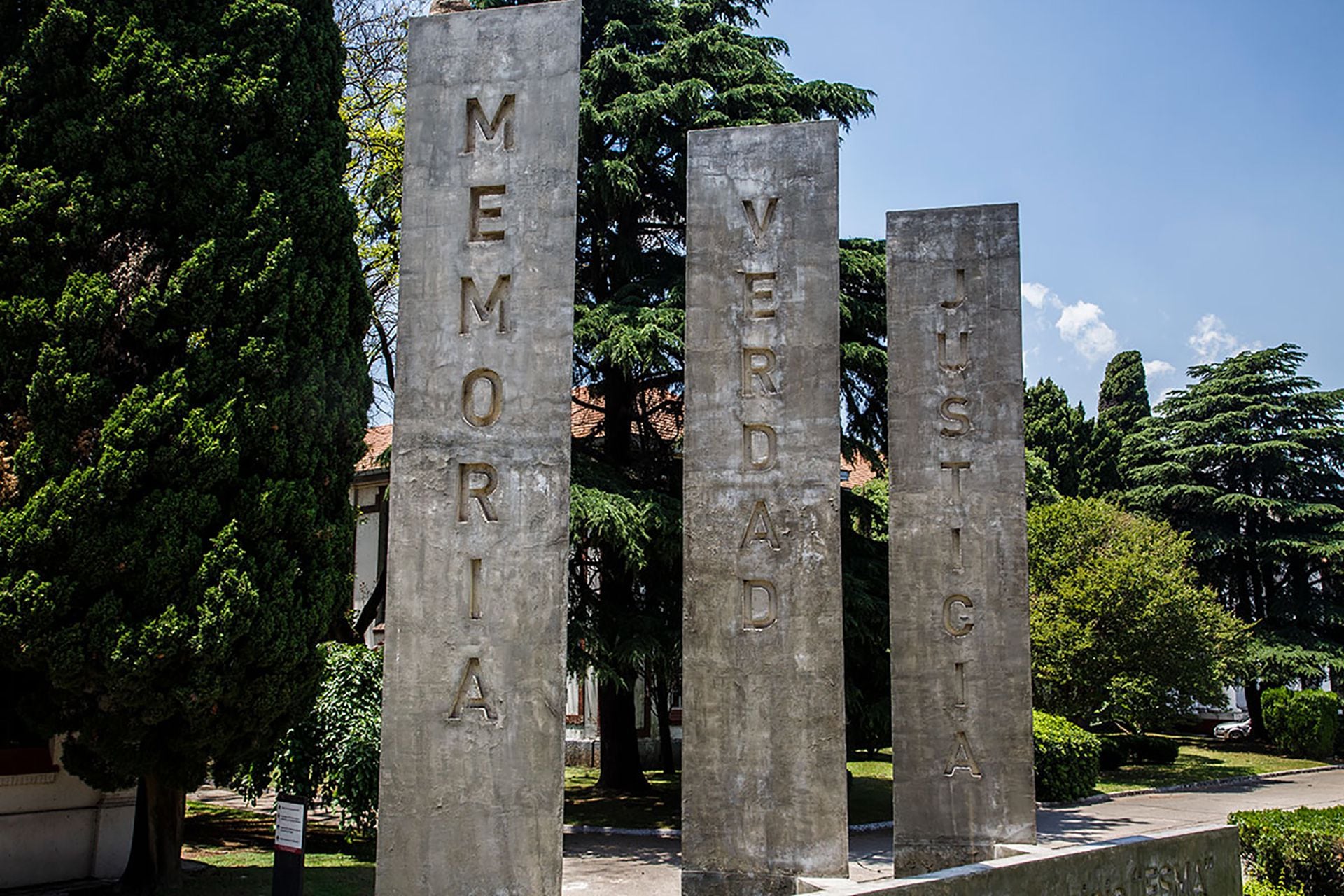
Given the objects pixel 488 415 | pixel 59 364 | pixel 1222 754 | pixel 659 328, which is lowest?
pixel 1222 754

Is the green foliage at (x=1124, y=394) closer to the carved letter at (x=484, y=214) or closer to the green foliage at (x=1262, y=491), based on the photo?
the green foliage at (x=1262, y=491)

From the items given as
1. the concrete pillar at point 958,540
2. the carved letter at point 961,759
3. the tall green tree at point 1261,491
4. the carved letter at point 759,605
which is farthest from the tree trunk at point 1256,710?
the carved letter at point 759,605

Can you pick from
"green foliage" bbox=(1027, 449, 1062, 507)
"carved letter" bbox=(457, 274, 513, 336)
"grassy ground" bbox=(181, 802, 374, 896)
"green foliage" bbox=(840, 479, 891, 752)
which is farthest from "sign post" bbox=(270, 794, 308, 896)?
"green foliage" bbox=(1027, 449, 1062, 507)

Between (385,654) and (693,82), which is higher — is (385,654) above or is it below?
below

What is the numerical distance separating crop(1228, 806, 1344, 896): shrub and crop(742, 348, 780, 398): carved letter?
6.19 metres

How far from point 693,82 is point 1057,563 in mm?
16084

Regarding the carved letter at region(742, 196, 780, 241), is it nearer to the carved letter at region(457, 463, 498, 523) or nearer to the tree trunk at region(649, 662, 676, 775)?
the carved letter at region(457, 463, 498, 523)

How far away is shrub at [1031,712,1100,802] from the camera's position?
22516 mm

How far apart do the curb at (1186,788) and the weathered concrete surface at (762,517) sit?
1542cm

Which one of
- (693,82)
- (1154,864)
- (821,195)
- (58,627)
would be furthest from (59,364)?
(693,82)

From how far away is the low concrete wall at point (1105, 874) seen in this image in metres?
6.07

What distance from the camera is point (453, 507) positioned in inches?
261

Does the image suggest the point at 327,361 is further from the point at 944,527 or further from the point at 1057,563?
the point at 1057,563

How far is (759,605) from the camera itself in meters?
8.50
